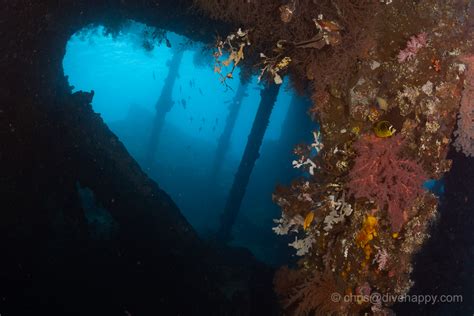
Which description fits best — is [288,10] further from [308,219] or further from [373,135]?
[308,219]

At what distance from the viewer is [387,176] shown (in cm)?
369

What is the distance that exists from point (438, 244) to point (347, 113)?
423cm

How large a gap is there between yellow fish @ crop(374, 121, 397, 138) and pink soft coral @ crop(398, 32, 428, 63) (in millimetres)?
753

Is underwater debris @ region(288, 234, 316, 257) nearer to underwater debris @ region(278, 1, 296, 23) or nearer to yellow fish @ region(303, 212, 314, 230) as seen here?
yellow fish @ region(303, 212, 314, 230)

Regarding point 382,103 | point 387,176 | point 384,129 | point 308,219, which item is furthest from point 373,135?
point 308,219

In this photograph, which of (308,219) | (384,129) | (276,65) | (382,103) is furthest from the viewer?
(276,65)

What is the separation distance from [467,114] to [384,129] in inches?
41.9

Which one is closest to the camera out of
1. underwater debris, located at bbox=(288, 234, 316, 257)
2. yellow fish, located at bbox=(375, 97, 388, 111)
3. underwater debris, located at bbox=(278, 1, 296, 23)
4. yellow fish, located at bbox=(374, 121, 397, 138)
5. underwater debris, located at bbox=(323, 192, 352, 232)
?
yellow fish, located at bbox=(374, 121, 397, 138)

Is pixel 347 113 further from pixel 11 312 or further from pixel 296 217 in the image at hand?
pixel 11 312

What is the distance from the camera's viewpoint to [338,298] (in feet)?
14.1

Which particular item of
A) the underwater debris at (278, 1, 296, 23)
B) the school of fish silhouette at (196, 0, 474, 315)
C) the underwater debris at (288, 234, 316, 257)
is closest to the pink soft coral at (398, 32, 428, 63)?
the school of fish silhouette at (196, 0, 474, 315)

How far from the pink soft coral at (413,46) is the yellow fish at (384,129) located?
75 cm

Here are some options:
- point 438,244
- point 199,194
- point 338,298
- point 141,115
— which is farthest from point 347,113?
point 141,115

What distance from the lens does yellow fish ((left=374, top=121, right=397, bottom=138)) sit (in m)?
3.66
